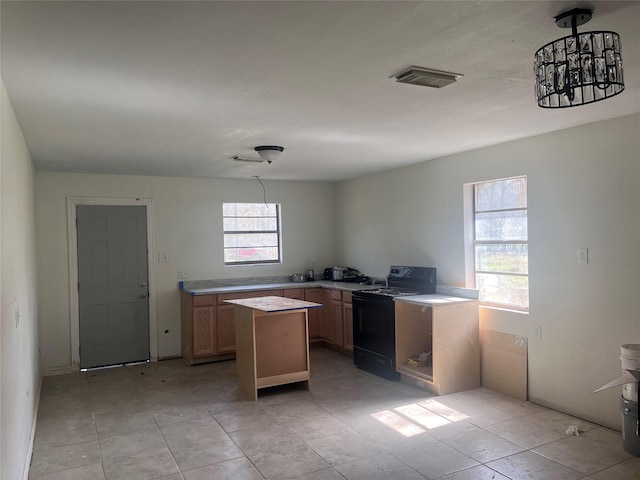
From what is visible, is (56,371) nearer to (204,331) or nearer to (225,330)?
(204,331)

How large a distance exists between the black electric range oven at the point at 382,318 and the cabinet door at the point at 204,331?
5.55 feet

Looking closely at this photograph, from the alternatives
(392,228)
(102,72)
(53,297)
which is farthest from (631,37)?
(53,297)

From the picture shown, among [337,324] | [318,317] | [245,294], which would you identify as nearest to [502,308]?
[337,324]

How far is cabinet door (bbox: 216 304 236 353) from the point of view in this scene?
18.7ft

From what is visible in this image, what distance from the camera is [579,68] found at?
1.66 m

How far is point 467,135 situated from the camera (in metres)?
3.94

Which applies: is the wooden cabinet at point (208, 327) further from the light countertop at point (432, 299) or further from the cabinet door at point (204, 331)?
the light countertop at point (432, 299)

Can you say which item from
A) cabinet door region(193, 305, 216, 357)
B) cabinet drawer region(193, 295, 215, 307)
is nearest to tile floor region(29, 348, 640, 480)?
cabinet door region(193, 305, 216, 357)

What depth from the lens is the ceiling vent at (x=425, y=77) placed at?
2.39 m

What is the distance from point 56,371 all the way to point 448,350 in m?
4.27

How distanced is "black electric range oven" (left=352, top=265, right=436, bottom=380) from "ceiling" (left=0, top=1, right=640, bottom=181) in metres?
1.55

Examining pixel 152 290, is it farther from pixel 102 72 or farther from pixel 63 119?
pixel 102 72

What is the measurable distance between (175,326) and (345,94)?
4251 millimetres

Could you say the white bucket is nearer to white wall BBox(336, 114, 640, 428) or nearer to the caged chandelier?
white wall BBox(336, 114, 640, 428)
